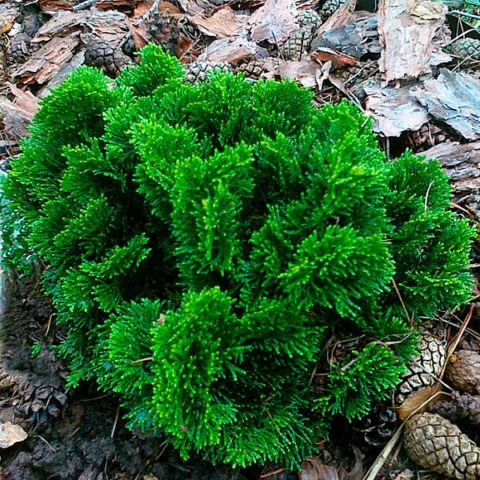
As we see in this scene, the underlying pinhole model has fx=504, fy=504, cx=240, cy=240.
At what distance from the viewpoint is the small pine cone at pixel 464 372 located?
2.16m

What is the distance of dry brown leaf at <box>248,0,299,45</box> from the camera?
11.9ft

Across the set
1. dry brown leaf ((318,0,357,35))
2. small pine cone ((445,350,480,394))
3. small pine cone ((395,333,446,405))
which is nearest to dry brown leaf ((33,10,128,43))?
dry brown leaf ((318,0,357,35))

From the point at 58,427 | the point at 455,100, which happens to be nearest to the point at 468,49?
the point at 455,100

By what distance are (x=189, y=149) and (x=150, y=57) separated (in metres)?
0.77

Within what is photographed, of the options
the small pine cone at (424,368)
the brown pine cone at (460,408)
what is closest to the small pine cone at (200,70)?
the small pine cone at (424,368)

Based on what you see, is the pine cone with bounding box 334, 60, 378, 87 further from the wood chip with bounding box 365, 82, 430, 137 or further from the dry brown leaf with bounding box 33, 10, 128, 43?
the dry brown leaf with bounding box 33, 10, 128, 43

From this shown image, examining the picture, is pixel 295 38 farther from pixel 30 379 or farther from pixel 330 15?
pixel 30 379

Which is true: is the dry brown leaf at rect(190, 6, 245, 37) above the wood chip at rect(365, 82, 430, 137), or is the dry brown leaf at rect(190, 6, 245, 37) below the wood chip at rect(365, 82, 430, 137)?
above

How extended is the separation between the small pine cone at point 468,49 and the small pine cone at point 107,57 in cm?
220

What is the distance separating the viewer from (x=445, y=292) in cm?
202

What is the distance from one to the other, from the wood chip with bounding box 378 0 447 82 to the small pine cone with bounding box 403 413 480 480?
6.68 ft

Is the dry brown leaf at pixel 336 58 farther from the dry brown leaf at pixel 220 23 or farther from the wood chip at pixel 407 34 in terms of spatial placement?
the dry brown leaf at pixel 220 23

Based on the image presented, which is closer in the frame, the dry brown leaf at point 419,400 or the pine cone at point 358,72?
the dry brown leaf at point 419,400

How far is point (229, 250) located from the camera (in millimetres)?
1736
